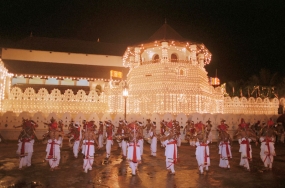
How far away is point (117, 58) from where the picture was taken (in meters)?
36.5

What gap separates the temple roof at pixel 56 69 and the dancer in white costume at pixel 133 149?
2129cm

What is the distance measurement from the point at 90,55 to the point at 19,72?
35.9ft

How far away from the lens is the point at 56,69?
3019 centimetres

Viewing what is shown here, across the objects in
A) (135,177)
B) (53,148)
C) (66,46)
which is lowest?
(135,177)

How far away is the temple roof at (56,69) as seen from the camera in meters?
28.2

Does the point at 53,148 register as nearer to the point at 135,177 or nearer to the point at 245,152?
the point at 135,177

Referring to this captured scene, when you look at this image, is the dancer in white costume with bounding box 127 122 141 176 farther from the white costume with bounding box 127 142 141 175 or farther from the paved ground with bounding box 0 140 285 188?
the paved ground with bounding box 0 140 285 188

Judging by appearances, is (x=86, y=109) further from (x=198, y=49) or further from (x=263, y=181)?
(x=263, y=181)

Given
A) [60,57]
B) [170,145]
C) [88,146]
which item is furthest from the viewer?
[60,57]

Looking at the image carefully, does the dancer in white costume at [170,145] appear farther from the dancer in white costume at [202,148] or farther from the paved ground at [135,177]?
the dancer in white costume at [202,148]

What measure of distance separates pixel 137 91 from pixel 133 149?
13.6 m

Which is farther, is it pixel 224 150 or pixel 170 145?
pixel 224 150

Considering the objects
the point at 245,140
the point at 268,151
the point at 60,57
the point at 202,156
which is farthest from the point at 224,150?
the point at 60,57

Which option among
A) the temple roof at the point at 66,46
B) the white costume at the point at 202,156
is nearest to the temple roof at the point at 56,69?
the temple roof at the point at 66,46
